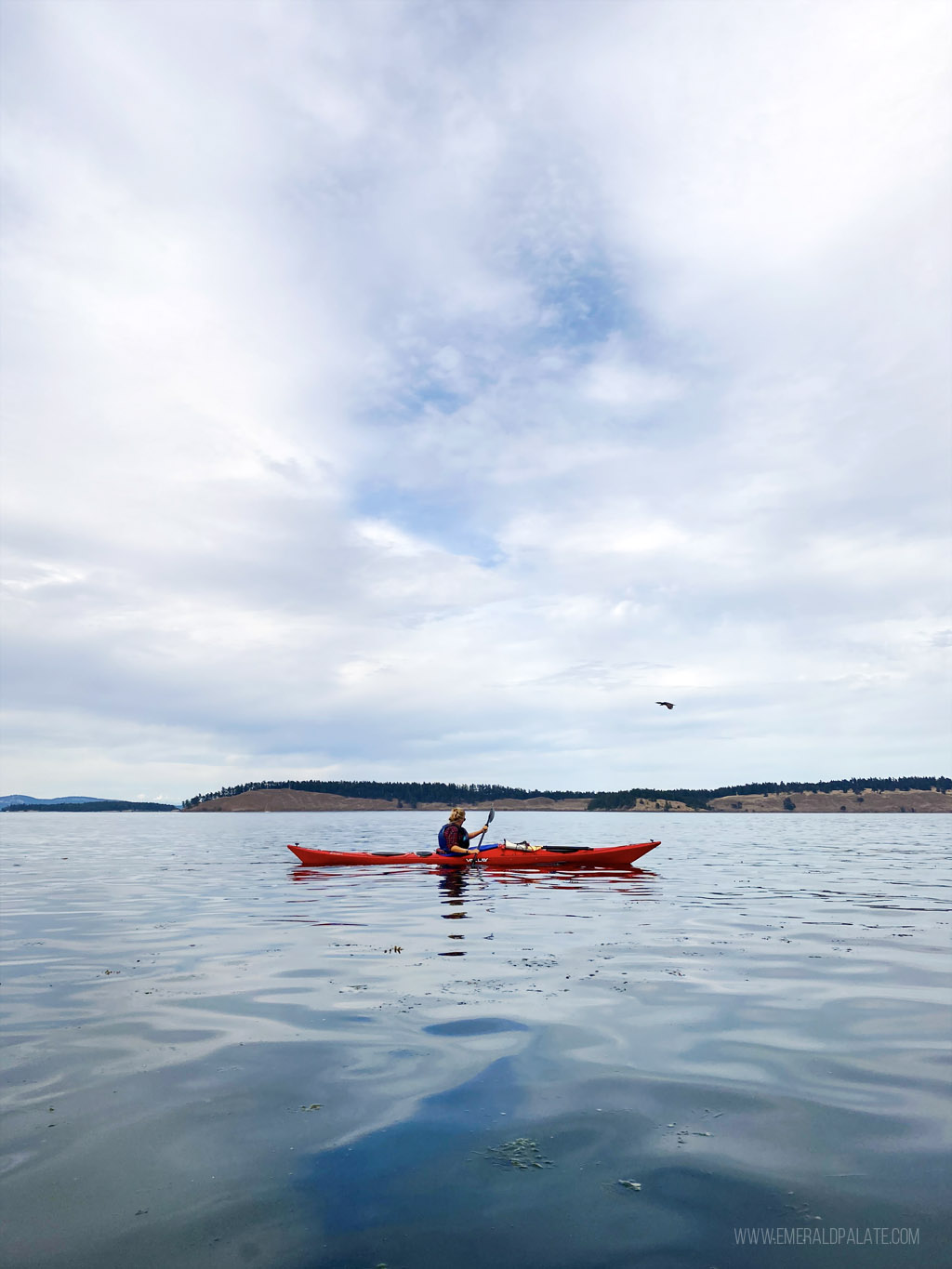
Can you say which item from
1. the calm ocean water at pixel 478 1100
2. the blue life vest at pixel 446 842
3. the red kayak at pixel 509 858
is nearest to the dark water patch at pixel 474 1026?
the calm ocean water at pixel 478 1100

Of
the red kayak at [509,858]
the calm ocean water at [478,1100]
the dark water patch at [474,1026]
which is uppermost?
the red kayak at [509,858]

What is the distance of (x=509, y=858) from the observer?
33.1m

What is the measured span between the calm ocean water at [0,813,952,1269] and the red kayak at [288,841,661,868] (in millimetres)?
15912

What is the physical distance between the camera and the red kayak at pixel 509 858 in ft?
107

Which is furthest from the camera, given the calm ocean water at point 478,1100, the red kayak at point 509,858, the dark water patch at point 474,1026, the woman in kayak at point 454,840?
the red kayak at point 509,858

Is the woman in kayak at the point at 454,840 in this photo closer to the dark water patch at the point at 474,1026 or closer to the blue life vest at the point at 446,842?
the blue life vest at the point at 446,842

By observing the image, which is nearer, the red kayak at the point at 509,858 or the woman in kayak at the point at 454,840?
the woman in kayak at the point at 454,840

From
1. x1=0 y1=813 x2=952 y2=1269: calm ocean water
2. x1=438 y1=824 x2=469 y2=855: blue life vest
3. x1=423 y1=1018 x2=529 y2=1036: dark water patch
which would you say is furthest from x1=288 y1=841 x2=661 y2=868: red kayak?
x1=423 y1=1018 x2=529 y2=1036: dark water patch

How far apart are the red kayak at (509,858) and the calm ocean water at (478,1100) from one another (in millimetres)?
15912

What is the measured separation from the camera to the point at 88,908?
2228 centimetres

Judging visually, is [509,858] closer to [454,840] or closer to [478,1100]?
[454,840]

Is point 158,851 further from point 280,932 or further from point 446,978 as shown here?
point 446,978

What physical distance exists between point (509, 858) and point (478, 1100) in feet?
85.9

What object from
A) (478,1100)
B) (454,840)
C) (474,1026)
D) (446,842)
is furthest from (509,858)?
(478,1100)
